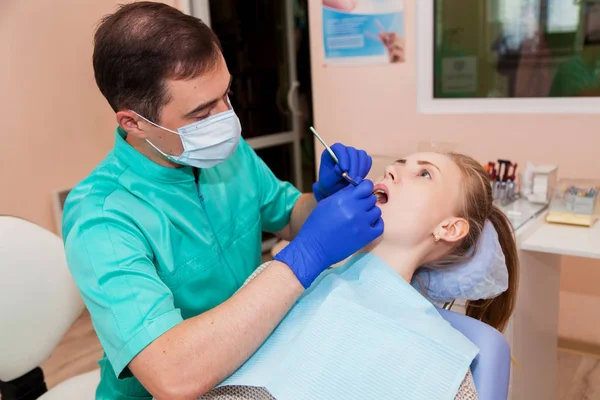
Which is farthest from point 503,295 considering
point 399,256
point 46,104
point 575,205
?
point 46,104

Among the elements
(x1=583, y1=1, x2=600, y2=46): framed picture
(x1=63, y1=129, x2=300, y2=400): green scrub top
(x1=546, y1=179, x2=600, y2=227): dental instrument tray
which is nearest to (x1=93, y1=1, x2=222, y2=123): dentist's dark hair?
(x1=63, y1=129, x2=300, y2=400): green scrub top

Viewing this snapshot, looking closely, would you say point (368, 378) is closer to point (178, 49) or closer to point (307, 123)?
point (178, 49)

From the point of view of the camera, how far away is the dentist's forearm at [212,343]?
3.00ft

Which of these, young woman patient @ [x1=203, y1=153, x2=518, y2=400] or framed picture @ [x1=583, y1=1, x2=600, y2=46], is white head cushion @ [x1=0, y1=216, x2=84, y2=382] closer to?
young woman patient @ [x1=203, y1=153, x2=518, y2=400]

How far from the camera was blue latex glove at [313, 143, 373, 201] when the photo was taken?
4.34 ft

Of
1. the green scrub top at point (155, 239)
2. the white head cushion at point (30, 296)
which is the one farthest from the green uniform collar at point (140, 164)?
the white head cushion at point (30, 296)

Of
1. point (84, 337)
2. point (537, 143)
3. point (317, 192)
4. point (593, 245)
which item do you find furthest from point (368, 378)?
point (84, 337)

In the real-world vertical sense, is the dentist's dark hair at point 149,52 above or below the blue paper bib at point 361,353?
above

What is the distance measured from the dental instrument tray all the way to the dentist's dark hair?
135 cm

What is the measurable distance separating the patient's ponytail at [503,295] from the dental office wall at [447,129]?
1083mm

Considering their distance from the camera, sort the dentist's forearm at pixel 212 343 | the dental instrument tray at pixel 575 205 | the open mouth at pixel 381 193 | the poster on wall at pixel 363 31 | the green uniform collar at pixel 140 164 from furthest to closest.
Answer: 1. the poster on wall at pixel 363 31
2. the dental instrument tray at pixel 575 205
3. the open mouth at pixel 381 193
4. the green uniform collar at pixel 140 164
5. the dentist's forearm at pixel 212 343

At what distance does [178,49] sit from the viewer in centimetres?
107

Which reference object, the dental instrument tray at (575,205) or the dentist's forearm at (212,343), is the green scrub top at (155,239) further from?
the dental instrument tray at (575,205)

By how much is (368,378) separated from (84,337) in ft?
7.54
